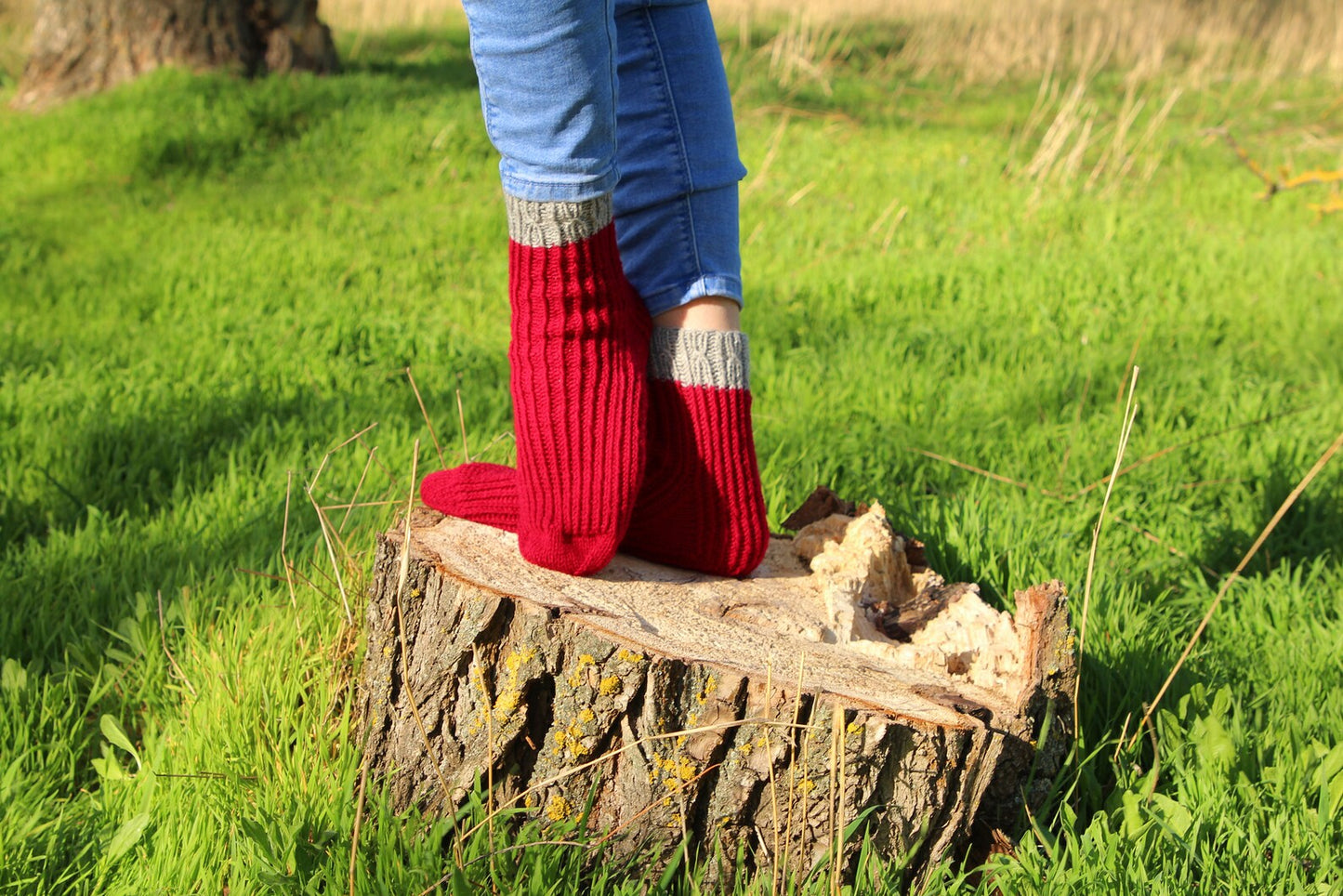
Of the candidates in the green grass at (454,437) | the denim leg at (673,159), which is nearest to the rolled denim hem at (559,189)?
the denim leg at (673,159)

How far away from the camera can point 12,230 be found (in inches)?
158

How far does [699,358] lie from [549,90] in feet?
1.63

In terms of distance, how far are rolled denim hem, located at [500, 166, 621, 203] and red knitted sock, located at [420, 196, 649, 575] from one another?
0.05m

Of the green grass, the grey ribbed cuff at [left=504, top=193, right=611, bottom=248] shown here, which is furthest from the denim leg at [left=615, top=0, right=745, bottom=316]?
the green grass

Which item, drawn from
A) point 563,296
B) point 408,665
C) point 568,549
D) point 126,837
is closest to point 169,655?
point 126,837

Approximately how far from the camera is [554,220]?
1.44 m

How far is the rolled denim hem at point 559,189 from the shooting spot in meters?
1.42

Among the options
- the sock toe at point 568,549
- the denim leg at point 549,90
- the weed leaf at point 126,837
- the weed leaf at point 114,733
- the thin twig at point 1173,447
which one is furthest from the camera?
the thin twig at point 1173,447

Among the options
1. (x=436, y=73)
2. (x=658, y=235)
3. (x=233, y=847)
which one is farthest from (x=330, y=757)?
Result: (x=436, y=73)

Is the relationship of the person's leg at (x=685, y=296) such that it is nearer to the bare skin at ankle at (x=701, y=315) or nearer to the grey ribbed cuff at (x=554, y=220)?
the bare skin at ankle at (x=701, y=315)

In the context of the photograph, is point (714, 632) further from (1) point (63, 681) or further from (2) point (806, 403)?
(2) point (806, 403)

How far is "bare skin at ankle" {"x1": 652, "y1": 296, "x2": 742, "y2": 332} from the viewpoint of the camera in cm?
169

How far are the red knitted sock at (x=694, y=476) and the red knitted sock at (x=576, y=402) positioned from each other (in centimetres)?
7

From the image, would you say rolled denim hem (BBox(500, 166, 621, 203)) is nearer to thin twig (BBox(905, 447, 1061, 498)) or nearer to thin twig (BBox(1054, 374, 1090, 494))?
thin twig (BBox(905, 447, 1061, 498))
